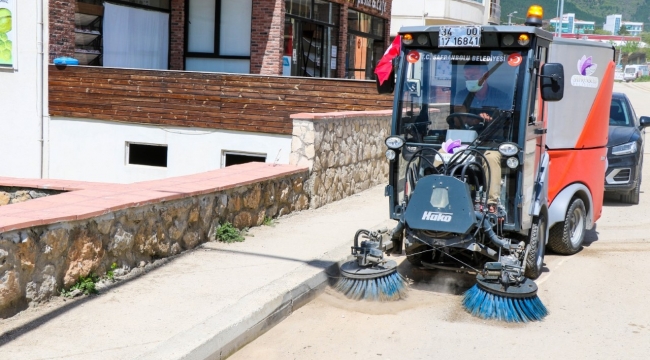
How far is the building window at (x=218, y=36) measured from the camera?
20.7m

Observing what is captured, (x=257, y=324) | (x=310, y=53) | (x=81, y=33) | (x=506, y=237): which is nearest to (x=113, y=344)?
(x=257, y=324)

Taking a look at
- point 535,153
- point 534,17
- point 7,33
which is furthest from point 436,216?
point 7,33

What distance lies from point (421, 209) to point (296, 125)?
181 inches

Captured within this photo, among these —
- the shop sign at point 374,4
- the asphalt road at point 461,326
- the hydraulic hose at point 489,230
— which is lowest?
the asphalt road at point 461,326

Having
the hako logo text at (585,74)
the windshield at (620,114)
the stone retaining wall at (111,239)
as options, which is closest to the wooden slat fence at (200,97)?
the windshield at (620,114)

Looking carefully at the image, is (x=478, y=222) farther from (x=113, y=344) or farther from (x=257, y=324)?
(x=113, y=344)

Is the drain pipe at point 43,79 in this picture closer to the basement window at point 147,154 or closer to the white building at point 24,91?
the white building at point 24,91

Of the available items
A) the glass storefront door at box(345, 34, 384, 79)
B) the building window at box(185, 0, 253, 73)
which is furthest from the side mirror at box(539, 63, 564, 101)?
the glass storefront door at box(345, 34, 384, 79)

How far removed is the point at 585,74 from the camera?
9.05 metres

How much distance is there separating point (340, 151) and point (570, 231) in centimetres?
427

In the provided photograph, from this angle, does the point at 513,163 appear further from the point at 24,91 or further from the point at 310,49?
the point at 310,49

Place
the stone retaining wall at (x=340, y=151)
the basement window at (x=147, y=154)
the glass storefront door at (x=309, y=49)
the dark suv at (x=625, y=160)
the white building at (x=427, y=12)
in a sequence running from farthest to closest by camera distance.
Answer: the white building at (x=427, y=12), the glass storefront door at (x=309, y=49), the basement window at (x=147, y=154), the dark suv at (x=625, y=160), the stone retaining wall at (x=340, y=151)

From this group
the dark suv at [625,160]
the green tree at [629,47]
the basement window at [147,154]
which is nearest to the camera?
the dark suv at [625,160]

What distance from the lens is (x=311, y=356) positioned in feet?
18.7
